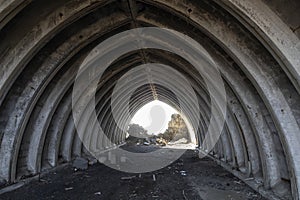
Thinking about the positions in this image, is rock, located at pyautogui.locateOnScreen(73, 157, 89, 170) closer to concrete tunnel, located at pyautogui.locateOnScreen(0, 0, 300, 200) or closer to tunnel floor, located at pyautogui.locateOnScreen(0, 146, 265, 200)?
tunnel floor, located at pyautogui.locateOnScreen(0, 146, 265, 200)

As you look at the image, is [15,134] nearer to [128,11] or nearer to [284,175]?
[128,11]

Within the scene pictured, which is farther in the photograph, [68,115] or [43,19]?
[68,115]

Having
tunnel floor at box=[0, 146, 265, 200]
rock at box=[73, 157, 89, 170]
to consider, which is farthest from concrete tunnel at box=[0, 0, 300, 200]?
rock at box=[73, 157, 89, 170]

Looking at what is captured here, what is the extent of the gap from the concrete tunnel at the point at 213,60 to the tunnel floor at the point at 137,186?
1.54 feet

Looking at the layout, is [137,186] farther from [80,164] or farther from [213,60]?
[213,60]

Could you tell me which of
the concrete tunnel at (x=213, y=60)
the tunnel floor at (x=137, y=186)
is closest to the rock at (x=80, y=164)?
the tunnel floor at (x=137, y=186)

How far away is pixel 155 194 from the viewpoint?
5.26m

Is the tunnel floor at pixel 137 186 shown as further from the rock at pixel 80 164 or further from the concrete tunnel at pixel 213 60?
the rock at pixel 80 164

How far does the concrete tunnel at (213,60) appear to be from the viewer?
3.57 meters

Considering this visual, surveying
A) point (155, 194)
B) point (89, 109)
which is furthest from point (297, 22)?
point (89, 109)

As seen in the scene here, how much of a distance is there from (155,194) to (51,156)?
4.43m

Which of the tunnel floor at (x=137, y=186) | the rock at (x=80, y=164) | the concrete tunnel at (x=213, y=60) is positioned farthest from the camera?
the rock at (x=80, y=164)

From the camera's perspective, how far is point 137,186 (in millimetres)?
6012

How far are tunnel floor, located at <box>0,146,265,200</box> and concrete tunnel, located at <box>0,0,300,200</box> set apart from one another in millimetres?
470
